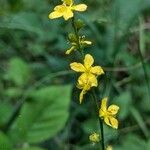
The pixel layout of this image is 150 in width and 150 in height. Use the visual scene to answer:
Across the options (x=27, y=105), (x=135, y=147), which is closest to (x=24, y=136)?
(x=27, y=105)

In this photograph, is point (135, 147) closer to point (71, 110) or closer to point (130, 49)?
point (71, 110)

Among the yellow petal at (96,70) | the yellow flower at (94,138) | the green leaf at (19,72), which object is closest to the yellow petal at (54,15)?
the yellow petal at (96,70)

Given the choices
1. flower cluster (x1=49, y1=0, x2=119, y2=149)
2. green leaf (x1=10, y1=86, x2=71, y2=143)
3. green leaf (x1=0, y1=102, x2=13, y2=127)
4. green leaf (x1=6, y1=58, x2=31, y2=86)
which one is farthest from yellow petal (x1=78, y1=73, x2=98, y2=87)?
green leaf (x1=6, y1=58, x2=31, y2=86)

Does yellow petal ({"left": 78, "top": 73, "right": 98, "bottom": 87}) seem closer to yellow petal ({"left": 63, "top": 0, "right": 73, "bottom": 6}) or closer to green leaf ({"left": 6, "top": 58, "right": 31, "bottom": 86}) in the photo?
yellow petal ({"left": 63, "top": 0, "right": 73, "bottom": 6})

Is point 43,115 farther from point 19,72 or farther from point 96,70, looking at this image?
point 96,70

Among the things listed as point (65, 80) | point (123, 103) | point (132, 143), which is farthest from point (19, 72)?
point (132, 143)

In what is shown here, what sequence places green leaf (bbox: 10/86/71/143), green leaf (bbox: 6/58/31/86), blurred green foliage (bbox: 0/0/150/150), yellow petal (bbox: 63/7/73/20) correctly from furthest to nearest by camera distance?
green leaf (bbox: 6/58/31/86), blurred green foliage (bbox: 0/0/150/150), green leaf (bbox: 10/86/71/143), yellow petal (bbox: 63/7/73/20)
